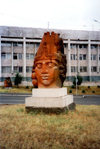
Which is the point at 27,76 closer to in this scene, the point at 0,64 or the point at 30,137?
the point at 0,64

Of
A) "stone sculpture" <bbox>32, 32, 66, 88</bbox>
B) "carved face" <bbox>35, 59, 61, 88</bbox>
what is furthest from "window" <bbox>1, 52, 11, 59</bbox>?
"carved face" <bbox>35, 59, 61, 88</bbox>

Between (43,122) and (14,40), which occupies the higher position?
(14,40)

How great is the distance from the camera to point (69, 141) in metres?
5.12

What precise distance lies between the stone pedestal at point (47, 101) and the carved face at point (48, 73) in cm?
36

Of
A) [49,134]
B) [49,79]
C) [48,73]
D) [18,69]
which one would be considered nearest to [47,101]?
[49,79]

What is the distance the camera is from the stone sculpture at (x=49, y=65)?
376 inches

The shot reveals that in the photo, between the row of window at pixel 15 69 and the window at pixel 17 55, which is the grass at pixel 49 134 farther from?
the window at pixel 17 55

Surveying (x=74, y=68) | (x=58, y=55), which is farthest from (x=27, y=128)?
(x=74, y=68)

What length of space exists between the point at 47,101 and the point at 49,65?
1.68 meters

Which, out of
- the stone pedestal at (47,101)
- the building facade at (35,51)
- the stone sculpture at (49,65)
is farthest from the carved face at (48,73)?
the building facade at (35,51)

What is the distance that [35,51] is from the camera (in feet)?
148

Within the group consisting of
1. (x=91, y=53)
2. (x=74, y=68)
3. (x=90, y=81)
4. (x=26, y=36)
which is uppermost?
(x=26, y=36)

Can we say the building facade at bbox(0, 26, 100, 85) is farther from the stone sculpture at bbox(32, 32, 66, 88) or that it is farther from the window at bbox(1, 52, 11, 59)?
the stone sculpture at bbox(32, 32, 66, 88)

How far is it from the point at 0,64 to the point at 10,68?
2.32 m
